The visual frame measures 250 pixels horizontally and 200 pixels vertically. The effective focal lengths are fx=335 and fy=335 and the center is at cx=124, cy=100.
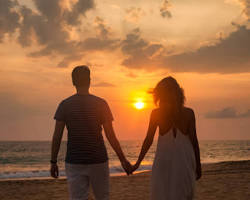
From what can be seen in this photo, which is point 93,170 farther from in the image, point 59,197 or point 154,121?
point 59,197

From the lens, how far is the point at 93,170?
3.88 m

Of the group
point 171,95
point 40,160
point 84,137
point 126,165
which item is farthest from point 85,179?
point 40,160

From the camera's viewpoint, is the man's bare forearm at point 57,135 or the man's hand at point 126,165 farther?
the man's hand at point 126,165

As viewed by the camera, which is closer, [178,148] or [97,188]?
[97,188]

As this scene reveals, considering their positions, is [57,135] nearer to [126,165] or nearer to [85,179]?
[85,179]

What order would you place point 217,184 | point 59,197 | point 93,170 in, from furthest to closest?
point 217,184
point 59,197
point 93,170

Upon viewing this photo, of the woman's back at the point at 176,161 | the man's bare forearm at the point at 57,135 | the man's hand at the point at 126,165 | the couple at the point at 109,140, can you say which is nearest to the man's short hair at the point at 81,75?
the couple at the point at 109,140

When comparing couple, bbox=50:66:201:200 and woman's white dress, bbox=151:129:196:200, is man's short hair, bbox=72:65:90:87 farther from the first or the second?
woman's white dress, bbox=151:129:196:200

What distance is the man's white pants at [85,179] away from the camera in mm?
3873

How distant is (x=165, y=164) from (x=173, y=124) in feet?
1.73

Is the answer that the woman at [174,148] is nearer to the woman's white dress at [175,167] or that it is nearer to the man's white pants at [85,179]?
the woman's white dress at [175,167]

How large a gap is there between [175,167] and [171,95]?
93cm

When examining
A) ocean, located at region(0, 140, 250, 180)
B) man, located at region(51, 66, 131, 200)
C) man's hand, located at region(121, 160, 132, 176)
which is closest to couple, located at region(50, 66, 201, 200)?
man, located at region(51, 66, 131, 200)

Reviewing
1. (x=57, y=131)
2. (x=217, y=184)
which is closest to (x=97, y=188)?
(x=57, y=131)
